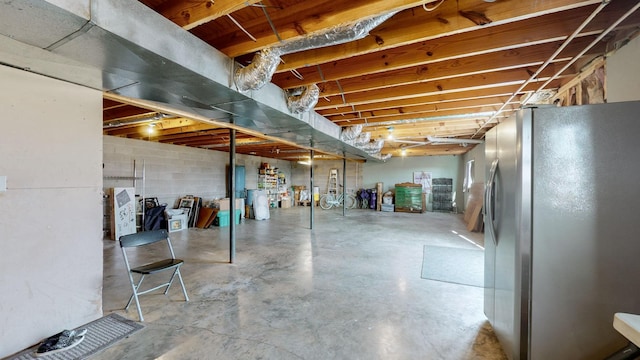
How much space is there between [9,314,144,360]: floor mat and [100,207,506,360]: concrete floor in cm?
8

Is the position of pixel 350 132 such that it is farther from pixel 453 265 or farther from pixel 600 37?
pixel 600 37

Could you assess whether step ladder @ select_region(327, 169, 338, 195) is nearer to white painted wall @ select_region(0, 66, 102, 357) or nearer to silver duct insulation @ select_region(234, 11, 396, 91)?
silver duct insulation @ select_region(234, 11, 396, 91)

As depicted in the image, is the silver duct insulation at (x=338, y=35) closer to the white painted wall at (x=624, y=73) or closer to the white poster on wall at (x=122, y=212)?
the white painted wall at (x=624, y=73)

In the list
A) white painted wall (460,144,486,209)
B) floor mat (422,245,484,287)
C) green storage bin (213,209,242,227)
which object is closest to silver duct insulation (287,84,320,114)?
floor mat (422,245,484,287)

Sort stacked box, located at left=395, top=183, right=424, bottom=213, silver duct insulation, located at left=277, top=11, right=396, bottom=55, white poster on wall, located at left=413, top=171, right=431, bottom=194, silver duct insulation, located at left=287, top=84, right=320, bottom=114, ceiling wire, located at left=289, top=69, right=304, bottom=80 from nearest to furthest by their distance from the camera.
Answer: silver duct insulation, located at left=277, top=11, right=396, bottom=55 → ceiling wire, located at left=289, top=69, right=304, bottom=80 → silver duct insulation, located at left=287, top=84, right=320, bottom=114 → stacked box, located at left=395, top=183, right=424, bottom=213 → white poster on wall, located at left=413, top=171, right=431, bottom=194

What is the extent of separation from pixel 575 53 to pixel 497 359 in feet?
8.09

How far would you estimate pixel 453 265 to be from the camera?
11.9ft

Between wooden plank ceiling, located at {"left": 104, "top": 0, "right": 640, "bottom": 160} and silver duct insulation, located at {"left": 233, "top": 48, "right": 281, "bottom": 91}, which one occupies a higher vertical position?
wooden plank ceiling, located at {"left": 104, "top": 0, "right": 640, "bottom": 160}

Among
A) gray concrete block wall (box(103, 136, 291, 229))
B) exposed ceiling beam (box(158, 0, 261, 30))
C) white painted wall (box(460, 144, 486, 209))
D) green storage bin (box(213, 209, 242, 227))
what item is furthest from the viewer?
green storage bin (box(213, 209, 242, 227))

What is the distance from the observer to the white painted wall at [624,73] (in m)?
1.76

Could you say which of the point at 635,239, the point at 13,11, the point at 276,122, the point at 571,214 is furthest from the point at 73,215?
the point at 635,239

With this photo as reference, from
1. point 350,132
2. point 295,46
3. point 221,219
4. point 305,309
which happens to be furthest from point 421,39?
point 221,219

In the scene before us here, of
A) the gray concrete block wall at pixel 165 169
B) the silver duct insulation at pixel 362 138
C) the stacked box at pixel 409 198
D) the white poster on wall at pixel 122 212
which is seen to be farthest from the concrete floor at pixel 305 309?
the stacked box at pixel 409 198

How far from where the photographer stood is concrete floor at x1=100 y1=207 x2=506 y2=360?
1.85 m
